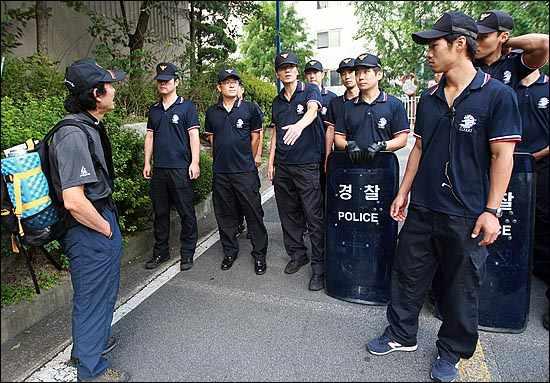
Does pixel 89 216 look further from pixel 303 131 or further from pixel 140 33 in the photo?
pixel 140 33

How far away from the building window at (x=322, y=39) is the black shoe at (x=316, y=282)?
1548cm

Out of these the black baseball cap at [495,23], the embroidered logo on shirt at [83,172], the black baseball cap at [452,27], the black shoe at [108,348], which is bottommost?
the black shoe at [108,348]

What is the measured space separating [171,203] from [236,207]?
661 millimetres

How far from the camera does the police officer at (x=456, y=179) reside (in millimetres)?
2219

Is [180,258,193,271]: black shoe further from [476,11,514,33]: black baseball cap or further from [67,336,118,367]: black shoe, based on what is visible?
[476,11,514,33]: black baseball cap

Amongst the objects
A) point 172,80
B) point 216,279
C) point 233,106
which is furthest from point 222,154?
point 216,279

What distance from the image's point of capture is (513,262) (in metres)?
2.86

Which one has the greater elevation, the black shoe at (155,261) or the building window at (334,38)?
the building window at (334,38)

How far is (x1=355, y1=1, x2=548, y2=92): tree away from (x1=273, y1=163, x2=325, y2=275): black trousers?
10.0 m

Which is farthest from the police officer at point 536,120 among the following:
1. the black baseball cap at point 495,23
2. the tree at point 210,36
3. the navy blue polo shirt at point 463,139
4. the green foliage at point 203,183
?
the tree at point 210,36

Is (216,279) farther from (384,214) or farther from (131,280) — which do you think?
(384,214)

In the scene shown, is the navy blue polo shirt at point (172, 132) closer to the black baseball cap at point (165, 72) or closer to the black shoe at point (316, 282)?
the black baseball cap at point (165, 72)

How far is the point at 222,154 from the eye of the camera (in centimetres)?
409

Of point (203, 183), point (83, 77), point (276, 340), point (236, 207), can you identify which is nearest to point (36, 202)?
point (83, 77)
